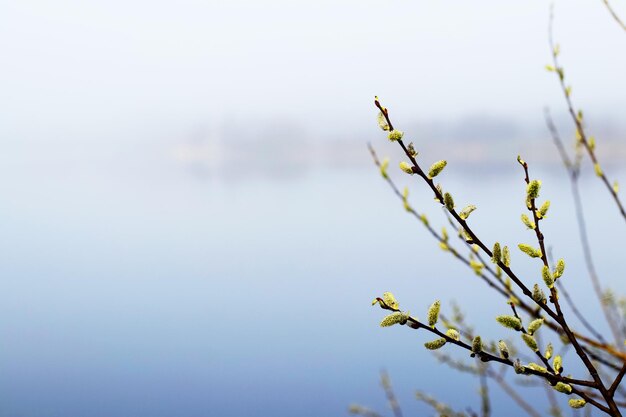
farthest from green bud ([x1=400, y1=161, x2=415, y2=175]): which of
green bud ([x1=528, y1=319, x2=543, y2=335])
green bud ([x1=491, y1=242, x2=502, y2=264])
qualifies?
green bud ([x1=528, y1=319, x2=543, y2=335])

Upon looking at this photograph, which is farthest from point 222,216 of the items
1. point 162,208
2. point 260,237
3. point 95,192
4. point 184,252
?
point 95,192

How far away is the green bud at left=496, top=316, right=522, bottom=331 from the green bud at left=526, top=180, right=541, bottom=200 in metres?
0.18

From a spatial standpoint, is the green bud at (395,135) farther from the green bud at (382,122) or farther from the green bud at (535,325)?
the green bud at (535,325)

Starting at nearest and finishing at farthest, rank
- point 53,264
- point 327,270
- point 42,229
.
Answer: point 327,270 < point 53,264 < point 42,229

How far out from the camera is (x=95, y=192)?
76.2 m

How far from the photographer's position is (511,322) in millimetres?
826

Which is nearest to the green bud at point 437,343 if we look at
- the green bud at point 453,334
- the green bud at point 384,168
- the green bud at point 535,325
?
the green bud at point 453,334

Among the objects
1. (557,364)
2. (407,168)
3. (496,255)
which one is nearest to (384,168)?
(407,168)

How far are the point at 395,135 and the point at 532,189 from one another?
21 cm

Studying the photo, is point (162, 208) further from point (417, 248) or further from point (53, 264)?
point (417, 248)

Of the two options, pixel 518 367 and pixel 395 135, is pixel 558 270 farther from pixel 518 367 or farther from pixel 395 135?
pixel 395 135

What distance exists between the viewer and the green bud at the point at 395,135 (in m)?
0.86

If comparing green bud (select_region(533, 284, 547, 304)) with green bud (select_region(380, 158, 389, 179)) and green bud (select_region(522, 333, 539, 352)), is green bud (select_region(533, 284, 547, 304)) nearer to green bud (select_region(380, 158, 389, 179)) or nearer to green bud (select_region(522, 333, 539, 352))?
green bud (select_region(522, 333, 539, 352))

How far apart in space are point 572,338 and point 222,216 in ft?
161
